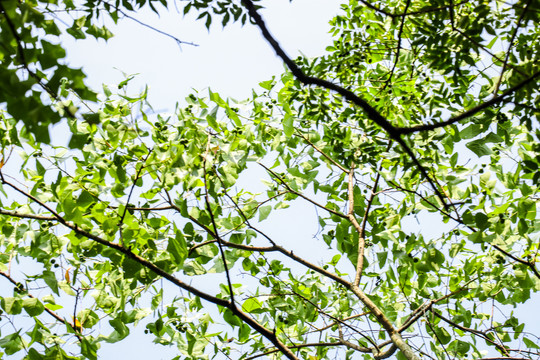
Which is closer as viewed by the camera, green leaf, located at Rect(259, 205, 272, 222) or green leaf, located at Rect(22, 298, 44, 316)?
green leaf, located at Rect(22, 298, 44, 316)

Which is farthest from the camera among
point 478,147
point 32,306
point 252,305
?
point 252,305

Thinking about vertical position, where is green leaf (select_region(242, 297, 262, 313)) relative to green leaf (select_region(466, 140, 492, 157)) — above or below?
below

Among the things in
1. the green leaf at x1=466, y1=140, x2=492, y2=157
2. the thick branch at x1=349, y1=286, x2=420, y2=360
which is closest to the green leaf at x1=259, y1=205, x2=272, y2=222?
the thick branch at x1=349, y1=286, x2=420, y2=360

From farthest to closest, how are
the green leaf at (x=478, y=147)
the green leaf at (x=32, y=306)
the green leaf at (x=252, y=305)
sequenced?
the green leaf at (x=252, y=305) → the green leaf at (x=478, y=147) → the green leaf at (x=32, y=306)

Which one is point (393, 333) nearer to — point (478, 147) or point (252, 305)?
point (252, 305)

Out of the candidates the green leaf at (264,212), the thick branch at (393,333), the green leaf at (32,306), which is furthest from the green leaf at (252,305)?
the green leaf at (32,306)

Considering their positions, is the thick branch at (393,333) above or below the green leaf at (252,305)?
below

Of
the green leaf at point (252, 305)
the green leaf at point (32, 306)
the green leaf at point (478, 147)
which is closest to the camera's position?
the green leaf at point (32, 306)

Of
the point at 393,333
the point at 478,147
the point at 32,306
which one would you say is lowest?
the point at 393,333

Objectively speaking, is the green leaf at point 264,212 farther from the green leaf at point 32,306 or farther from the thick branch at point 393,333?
the green leaf at point 32,306

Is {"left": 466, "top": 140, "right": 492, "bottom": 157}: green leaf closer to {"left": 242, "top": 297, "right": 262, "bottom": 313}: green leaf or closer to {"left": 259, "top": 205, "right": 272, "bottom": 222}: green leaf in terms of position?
{"left": 259, "top": 205, "right": 272, "bottom": 222}: green leaf

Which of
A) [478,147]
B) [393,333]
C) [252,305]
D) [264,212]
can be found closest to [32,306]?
[252,305]

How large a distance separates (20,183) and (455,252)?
2703 mm

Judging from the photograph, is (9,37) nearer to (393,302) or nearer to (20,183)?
(20,183)
